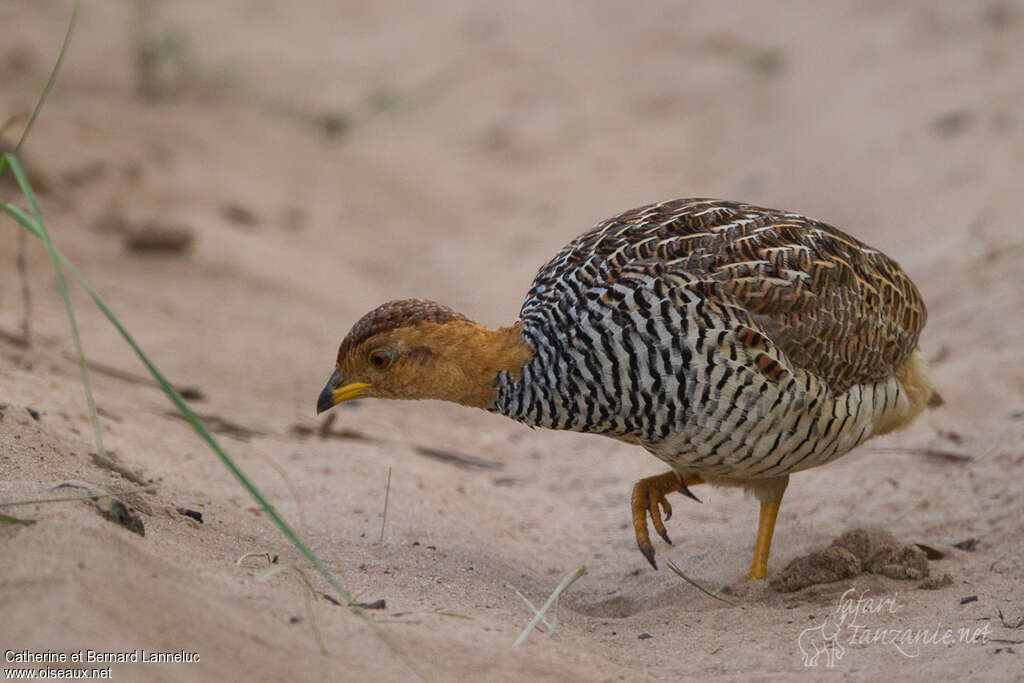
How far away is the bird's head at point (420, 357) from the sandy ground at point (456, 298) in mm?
540

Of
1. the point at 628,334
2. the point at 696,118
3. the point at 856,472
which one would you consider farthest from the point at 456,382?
the point at 696,118

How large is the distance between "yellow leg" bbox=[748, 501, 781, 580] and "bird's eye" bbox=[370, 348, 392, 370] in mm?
1837

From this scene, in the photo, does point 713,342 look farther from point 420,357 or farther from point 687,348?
point 420,357

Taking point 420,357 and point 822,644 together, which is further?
point 420,357

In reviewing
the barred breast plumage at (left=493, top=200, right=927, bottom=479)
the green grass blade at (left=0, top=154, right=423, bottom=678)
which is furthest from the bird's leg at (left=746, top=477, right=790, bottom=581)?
the green grass blade at (left=0, top=154, right=423, bottom=678)

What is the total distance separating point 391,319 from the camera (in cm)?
454

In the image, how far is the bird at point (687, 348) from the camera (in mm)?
4293

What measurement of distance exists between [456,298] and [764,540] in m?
4.68

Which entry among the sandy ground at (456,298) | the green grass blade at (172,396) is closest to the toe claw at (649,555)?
the sandy ground at (456,298)

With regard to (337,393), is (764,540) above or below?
below

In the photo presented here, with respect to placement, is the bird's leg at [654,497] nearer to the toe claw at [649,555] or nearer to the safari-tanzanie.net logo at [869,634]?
the toe claw at [649,555]

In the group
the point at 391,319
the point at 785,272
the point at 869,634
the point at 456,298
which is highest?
the point at 785,272

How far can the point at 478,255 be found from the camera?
10.4 m

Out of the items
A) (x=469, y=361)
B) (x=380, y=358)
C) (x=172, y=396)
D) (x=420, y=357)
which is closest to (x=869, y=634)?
(x=469, y=361)
